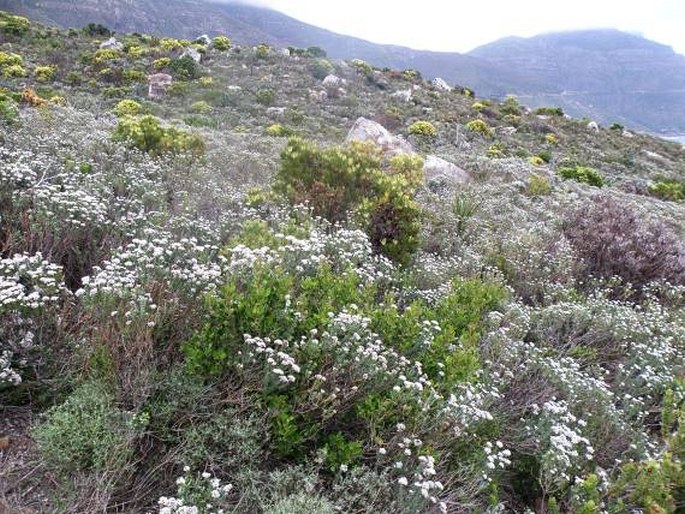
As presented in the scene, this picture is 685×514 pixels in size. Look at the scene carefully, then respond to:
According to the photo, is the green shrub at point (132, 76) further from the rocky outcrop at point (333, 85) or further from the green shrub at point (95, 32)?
the green shrub at point (95, 32)

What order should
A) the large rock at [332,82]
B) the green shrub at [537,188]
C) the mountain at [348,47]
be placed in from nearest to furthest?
the green shrub at [537,188] < the large rock at [332,82] < the mountain at [348,47]

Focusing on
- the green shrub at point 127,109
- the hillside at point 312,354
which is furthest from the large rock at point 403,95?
the hillside at point 312,354

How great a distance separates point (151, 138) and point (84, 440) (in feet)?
25.9

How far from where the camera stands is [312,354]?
305 centimetres

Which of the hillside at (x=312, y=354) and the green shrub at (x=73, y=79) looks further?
the green shrub at (x=73, y=79)

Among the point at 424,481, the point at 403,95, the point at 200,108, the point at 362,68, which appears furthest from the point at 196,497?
the point at 362,68

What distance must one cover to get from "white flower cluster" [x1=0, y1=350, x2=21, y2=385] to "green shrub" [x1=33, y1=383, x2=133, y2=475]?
375mm

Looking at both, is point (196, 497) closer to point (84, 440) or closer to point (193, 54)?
point (84, 440)

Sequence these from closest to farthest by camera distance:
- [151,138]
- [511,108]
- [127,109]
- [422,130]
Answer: [151,138]
[127,109]
[422,130]
[511,108]

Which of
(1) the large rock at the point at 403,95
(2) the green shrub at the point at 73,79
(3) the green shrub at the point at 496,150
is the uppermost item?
(1) the large rock at the point at 403,95

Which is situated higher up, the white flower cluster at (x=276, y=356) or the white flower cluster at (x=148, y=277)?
the white flower cluster at (x=148, y=277)

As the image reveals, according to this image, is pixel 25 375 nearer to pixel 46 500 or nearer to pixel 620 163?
pixel 46 500

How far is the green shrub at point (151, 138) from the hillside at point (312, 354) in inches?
33.9

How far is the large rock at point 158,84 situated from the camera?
23672 mm
